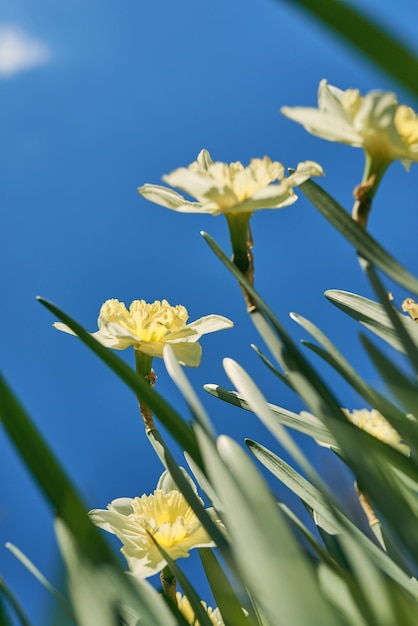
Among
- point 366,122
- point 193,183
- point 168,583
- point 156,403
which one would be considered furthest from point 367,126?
point 168,583

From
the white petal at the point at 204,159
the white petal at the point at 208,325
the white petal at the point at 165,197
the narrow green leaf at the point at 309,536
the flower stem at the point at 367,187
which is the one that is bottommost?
the narrow green leaf at the point at 309,536

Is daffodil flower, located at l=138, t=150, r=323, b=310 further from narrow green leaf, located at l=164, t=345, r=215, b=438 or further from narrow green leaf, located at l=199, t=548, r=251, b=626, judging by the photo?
narrow green leaf, located at l=199, t=548, r=251, b=626

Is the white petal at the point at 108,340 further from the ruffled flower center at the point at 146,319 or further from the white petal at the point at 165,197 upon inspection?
the white petal at the point at 165,197

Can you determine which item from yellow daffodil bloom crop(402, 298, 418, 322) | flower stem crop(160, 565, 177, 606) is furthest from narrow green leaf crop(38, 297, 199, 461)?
yellow daffodil bloom crop(402, 298, 418, 322)

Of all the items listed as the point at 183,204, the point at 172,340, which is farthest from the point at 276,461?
the point at 183,204

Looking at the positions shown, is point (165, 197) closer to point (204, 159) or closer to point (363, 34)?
point (204, 159)

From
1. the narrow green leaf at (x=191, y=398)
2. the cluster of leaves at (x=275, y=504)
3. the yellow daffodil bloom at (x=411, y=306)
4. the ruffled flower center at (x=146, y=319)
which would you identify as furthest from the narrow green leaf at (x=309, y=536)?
the yellow daffodil bloom at (x=411, y=306)
